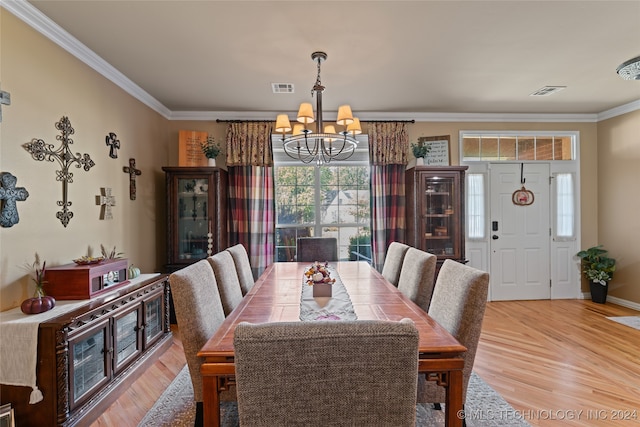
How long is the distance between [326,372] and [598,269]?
5090 mm

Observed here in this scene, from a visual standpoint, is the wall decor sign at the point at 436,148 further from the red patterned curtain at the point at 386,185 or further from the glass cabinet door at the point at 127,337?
the glass cabinet door at the point at 127,337

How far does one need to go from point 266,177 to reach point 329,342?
3.60 meters

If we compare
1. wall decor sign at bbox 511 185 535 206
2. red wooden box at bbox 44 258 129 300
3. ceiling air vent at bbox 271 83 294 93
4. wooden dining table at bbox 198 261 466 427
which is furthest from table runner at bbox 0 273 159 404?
wall decor sign at bbox 511 185 535 206

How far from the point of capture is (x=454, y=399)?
1261 millimetres

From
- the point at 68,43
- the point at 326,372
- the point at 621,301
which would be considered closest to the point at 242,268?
the point at 326,372

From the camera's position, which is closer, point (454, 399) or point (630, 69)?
point (454, 399)

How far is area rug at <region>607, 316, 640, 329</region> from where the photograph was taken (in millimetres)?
3556

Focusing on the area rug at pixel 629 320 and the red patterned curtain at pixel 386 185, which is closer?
the area rug at pixel 629 320

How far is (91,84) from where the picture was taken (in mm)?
2764

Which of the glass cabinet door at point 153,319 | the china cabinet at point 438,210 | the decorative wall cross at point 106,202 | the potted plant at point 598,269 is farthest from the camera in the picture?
the potted plant at point 598,269

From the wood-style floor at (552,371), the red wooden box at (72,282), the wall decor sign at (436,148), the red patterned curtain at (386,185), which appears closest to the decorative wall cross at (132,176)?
the red wooden box at (72,282)

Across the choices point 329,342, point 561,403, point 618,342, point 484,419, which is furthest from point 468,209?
point 329,342

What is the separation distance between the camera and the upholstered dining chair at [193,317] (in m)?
1.56

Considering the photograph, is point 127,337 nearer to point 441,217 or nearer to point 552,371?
point 552,371
